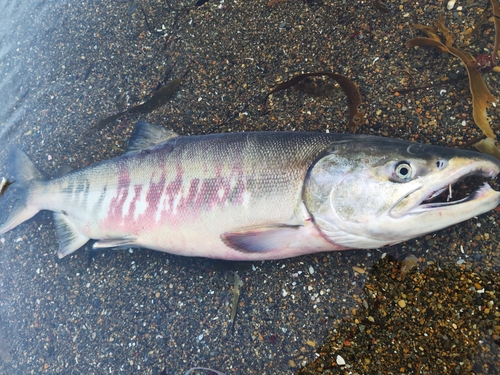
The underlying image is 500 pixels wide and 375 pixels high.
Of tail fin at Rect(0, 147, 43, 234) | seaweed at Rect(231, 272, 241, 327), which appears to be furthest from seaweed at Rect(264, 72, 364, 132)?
tail fin at Rect(0, 147, 43, 234)

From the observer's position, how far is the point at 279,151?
2.82 metres

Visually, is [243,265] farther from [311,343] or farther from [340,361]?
[340,361]

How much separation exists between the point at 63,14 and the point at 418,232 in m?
5.38

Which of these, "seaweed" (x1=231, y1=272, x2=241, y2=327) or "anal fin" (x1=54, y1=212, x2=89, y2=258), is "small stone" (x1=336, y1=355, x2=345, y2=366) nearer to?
"seaweed" (x1=231, y1=272, x2=241, y2=327)

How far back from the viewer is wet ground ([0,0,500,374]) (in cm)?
277

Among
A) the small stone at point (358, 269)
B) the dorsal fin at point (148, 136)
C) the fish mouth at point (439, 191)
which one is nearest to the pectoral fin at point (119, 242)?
the dorsal fin at point (148, 136)

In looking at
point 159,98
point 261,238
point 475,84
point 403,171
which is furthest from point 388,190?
point 159,98

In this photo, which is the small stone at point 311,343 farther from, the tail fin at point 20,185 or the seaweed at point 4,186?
the seaweed at point 4,186

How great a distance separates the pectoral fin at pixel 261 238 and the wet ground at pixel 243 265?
1.71ft

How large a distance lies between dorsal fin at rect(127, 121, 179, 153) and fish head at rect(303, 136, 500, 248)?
1622mm

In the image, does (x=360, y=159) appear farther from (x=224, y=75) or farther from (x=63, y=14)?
(x=63, y=14)

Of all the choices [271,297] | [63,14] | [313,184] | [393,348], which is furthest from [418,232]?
[63,14]

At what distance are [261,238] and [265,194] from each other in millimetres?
374

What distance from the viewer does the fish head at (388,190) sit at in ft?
7.72
